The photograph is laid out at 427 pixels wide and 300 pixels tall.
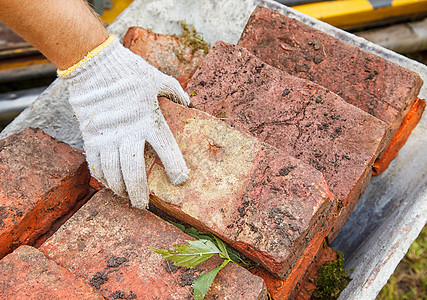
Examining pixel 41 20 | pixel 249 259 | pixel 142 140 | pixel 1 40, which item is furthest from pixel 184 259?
pixel 1 40

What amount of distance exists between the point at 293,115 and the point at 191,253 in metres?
0.86

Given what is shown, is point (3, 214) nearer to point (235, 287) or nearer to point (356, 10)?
point (235, 287)

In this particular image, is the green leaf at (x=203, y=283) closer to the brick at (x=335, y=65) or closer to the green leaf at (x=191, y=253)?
the green leaf at (x=191, y=253)

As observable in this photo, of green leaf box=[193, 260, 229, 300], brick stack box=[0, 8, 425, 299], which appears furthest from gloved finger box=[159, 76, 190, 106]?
green leaf box=[193, 260, 229, 300]

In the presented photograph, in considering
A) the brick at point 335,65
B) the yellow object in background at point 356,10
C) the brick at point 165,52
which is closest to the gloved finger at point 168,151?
the brick at point 165,52

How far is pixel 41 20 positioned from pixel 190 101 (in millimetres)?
760

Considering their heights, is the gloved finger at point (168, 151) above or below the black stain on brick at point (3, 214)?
above

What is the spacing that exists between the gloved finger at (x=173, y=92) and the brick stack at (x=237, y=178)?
0.17 ft

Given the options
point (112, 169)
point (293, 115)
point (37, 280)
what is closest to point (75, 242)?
point (37, 280)

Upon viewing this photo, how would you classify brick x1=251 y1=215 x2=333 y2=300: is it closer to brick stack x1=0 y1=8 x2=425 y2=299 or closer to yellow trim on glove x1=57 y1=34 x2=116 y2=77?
brick stack x1=0 y1=8 x2=425 y2=299

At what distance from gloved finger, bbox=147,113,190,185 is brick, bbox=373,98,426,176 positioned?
116 cm

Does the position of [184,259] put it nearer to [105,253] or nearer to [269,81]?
[105,253]

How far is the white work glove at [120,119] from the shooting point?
5.75ft

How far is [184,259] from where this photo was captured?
1544 mm
